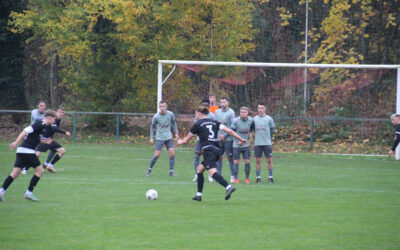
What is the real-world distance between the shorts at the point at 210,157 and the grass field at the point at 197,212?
0.75m

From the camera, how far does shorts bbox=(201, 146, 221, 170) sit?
11.3 metres

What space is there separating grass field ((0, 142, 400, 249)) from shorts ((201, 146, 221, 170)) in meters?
0.75

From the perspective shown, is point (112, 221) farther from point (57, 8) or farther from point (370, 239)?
point (57, 8)

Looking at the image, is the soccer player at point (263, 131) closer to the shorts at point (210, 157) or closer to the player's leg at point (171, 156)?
the player's leg at point (171, 156)

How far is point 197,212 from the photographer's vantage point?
9867 mm

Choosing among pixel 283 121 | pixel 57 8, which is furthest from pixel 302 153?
pixel 57 8

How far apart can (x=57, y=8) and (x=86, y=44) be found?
238 centimetres

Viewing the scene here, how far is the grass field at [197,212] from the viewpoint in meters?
7.64

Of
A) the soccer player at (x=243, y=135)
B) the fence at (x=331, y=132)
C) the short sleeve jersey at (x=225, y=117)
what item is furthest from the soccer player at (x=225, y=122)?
the fence at (x=331, y=132)

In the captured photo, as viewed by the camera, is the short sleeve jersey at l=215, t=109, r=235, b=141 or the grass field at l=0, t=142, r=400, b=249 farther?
the short sleeve jersey at l=215, t=109, r=235, b=141

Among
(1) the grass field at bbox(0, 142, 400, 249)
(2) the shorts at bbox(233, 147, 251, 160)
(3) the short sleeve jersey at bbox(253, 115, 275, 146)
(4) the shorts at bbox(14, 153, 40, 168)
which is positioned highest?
(3) the short sleeve jersey at bbox(253, 115, 275, 146)

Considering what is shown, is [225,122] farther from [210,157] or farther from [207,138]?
[210,157]

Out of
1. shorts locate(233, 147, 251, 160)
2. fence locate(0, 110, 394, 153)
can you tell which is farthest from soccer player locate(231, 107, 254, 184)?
fence locate(0, 110, 394, 153)

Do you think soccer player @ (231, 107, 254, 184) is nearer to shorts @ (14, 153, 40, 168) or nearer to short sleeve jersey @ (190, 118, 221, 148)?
short sleeve jersey @ (190, 118, 221, 148)
